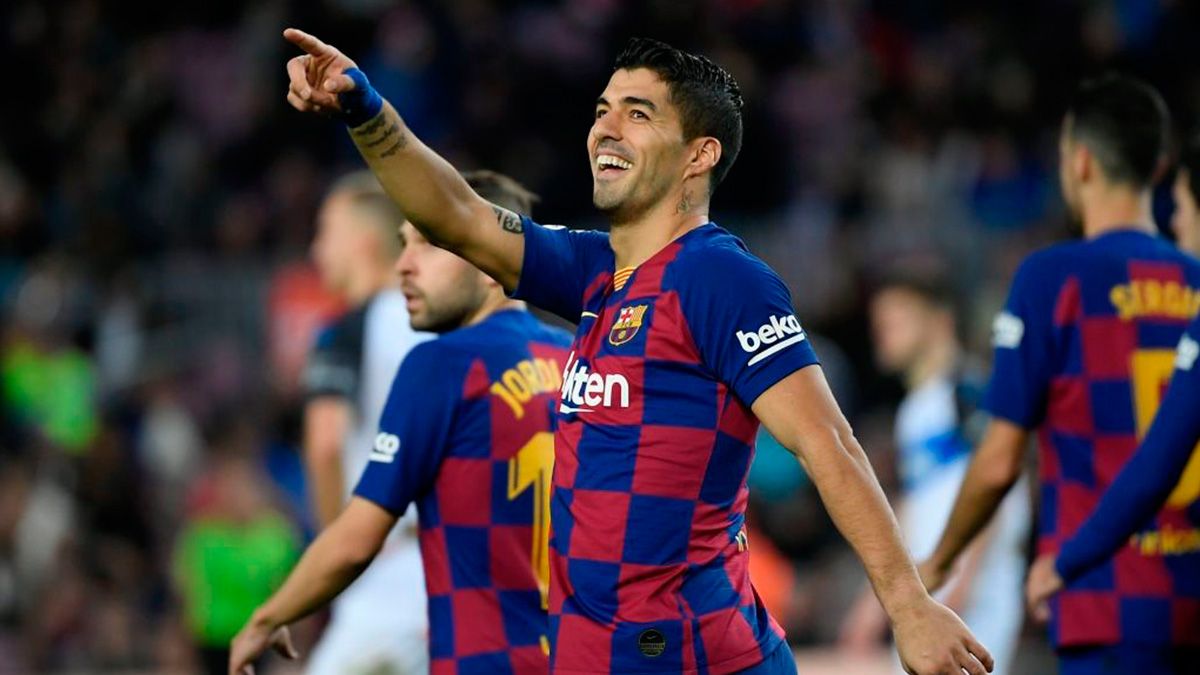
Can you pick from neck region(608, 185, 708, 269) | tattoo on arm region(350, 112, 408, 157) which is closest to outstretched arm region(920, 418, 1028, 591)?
neck region(608, 185, 708, 269)

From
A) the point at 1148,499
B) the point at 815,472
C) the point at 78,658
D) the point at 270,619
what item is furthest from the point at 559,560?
the point at 78,658

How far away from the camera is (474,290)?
557cm

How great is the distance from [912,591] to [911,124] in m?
10.7

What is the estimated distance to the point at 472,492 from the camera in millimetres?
5207

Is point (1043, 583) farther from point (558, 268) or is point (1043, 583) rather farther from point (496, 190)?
point (496, 190)

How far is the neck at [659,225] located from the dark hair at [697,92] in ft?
0.36

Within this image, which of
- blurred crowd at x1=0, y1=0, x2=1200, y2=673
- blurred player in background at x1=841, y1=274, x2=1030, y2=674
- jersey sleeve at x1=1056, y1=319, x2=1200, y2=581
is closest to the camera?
jersey sleeve at x1=1056, y1=319, x2=1200, y2=581

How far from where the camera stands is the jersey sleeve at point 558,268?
468 cm

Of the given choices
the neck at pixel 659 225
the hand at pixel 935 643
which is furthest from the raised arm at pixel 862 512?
the neck at pixel 659 225

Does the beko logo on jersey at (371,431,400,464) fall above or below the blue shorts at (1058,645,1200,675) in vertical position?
above

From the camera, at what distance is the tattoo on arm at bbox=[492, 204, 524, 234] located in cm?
471

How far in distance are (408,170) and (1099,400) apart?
7.71 ft

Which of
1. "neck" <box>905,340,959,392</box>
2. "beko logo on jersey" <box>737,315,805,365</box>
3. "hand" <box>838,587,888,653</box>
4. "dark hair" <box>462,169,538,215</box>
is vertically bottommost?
"hand" <box>838,587,888,653</box>

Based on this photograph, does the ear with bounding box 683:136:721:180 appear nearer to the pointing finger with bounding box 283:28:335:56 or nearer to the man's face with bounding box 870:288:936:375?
the pointing finger with bounding box 283:28:335:56
